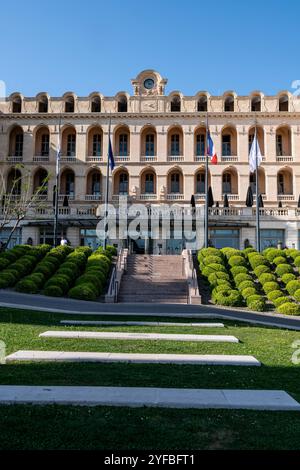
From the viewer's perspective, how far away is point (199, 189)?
49406 millimetres

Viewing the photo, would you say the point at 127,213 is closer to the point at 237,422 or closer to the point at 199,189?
the point at 199,189

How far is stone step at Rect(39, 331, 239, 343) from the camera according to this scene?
11.6 m

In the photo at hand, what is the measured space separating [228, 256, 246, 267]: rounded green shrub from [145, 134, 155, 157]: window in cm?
2654

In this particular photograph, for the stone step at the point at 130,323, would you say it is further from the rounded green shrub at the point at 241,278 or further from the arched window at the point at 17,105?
the arched window at the point at 17,105

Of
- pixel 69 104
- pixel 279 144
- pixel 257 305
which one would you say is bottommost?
pixel 257 305

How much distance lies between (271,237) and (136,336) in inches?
1143

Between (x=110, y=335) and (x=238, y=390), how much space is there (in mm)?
5687

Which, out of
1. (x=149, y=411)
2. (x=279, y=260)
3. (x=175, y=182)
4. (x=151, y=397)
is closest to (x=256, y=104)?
(x=175, y=182)

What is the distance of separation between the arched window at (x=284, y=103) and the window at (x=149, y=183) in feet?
59.7

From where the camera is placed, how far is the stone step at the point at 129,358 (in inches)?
348

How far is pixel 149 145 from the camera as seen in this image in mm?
51281

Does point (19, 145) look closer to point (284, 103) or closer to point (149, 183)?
point (149, 183)

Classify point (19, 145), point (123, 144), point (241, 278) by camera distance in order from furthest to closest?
point (19, 145) → point (123, 144) → point (241, 278)
